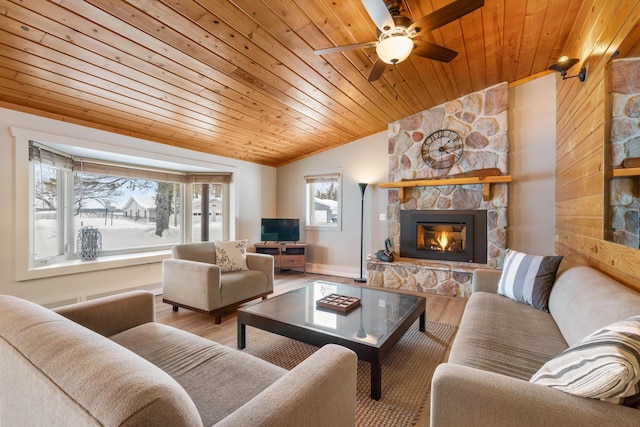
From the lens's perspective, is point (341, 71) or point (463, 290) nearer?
point (341, 71)

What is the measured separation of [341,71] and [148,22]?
5.34 ft

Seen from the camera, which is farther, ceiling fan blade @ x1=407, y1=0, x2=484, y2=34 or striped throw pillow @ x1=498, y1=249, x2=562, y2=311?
striped throw pillow @ x1=498, y1=249, x2=562, y2=311

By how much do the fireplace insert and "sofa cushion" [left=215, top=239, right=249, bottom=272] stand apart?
→ 7.78 feet

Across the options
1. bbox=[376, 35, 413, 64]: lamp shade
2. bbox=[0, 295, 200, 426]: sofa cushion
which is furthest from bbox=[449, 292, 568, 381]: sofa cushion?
bbox=[376, 35, 413, 64]: lamp shade

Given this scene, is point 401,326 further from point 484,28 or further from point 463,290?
point 484,28

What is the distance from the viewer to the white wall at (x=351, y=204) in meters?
4.75

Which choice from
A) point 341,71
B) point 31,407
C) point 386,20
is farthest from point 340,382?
point 341,71

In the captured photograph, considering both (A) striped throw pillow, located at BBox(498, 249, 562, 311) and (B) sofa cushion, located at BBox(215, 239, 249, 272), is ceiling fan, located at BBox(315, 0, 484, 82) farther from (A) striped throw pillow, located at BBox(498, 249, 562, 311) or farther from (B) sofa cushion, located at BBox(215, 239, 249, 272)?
(B) sofa cushion, located at BBox(215, 239, 249, 272)

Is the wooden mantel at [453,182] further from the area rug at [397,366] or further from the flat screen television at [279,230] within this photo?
the area rug at [397,366]

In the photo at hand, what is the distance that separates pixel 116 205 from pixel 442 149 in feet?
15.1

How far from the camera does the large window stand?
3.15m

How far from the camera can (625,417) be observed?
80 centimetres

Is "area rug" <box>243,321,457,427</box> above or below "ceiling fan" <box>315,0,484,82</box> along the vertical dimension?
below

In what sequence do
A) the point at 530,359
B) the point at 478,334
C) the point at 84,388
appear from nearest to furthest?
1. the point at 84,388
2. the point at 530,359
3. the point at 478,334
